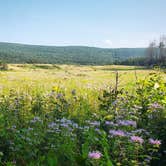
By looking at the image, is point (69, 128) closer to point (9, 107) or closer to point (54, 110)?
point (54, 110)

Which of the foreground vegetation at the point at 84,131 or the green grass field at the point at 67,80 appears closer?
the foreground vegetation at the point at 84,131

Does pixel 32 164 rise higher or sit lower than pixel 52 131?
lower

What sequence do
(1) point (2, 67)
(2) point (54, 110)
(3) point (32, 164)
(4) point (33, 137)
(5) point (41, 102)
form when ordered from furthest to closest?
(1) point (2, 67)
(5) point (41, 102)
(2) point (54, 110)
(4) point (33, 137)
(3) point (32, 164)

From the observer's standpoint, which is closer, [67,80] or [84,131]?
[84,131]

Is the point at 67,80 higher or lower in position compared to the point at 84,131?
lower

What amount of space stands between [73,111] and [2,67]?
79.6 meters

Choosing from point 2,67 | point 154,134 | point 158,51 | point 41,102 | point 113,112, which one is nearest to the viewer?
point 154,134

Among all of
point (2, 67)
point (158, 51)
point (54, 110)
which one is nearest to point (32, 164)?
point (54, 110)

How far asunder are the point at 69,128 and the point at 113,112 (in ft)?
4.44

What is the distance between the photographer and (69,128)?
13.0ft

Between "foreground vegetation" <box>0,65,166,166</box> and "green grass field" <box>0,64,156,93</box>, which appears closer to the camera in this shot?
"foreground vegetation" <box>0,65,166,166</box>

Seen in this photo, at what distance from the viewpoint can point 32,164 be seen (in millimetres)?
3498

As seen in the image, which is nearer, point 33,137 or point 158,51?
point 33,137

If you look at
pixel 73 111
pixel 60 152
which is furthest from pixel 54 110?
pixel 60 152
